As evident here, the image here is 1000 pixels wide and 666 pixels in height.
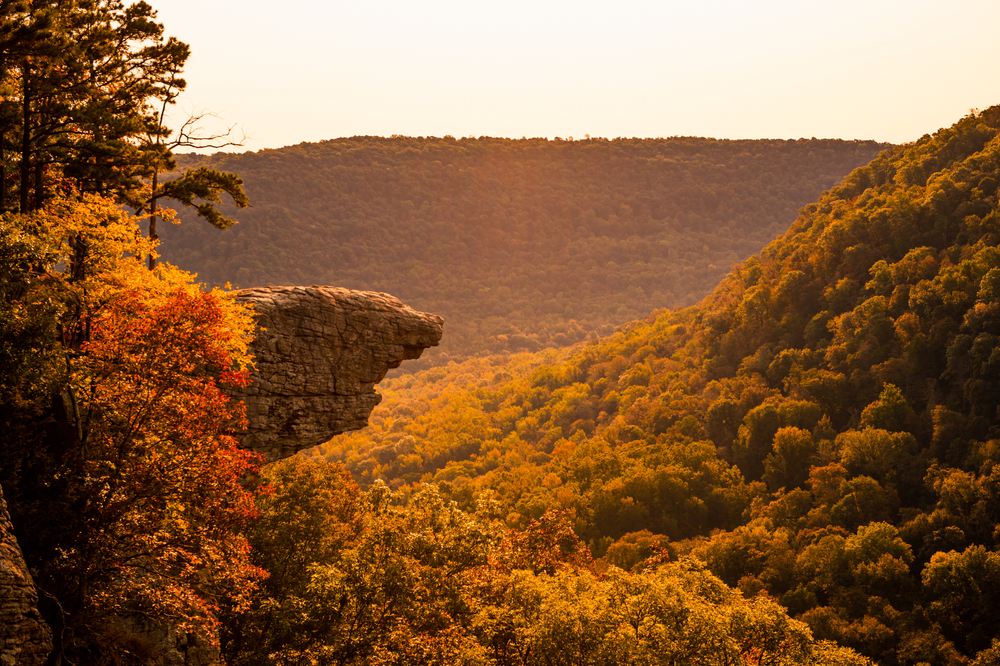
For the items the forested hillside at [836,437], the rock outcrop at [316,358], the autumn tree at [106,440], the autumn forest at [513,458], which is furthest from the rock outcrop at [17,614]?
the forested hillside at [836,437]

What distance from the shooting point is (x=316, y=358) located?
2486 centimetres

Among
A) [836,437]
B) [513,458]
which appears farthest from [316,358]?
[513,458]

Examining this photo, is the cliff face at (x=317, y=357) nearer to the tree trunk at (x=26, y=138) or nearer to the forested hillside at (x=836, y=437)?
the tree trunk at (x=26, y=138)

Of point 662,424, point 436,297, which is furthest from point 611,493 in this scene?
point 436,297

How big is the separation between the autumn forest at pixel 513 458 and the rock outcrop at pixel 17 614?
0.07 metres

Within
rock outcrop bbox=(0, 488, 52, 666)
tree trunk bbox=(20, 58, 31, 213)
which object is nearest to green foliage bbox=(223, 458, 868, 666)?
rock outcrop bbox=(0, 488, 52, 666)

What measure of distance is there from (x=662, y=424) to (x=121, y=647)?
63.8 meters

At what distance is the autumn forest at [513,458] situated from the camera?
15078mm

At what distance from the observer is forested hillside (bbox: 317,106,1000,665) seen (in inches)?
1654

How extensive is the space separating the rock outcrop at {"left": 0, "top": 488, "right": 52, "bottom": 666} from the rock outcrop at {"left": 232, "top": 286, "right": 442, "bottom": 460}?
9936mm

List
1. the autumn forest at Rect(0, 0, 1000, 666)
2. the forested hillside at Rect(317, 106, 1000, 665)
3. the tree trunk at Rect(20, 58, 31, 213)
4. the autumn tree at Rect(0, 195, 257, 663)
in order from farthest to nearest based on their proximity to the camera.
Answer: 1. the forested hillside at Rect(317, 106, 1000, 665)
2. the tree trunk at Rect(20, 58, 31, 213)
3. the autumn forest at Rect(0, 0, 1000, 666)
4. the autumn tree at Rect(0, 195, 257, 663)

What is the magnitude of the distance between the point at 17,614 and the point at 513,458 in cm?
7509

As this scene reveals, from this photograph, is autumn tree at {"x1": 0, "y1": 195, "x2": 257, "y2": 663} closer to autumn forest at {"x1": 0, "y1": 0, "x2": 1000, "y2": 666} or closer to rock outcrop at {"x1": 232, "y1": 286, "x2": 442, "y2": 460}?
autumn forest at {"x1": 0, "y1": 0, "x2": 1000, "y2": 666}

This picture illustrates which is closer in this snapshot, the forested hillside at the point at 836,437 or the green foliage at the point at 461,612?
the green foliage at the point at 461,612
